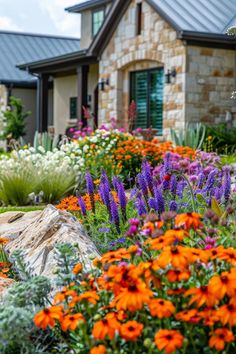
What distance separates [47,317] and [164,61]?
15.3 metres

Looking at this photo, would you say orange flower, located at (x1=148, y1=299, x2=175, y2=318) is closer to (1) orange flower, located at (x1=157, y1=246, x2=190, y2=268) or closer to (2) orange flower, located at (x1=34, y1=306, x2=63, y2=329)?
(1) orange flower, located at (x1=157, y1=246, x2=190, y2=268)

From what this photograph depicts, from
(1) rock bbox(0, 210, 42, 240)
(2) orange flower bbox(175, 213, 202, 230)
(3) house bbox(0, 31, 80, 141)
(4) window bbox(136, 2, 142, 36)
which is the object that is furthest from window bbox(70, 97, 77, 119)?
(2) orange flower bbox(175, 213, 202, 230)

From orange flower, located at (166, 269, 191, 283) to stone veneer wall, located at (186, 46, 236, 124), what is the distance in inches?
559

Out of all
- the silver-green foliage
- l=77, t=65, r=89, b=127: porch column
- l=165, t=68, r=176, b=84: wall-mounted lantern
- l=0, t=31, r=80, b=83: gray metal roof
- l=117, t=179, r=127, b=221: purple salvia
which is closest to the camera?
l=117, t=179, r=127, b=221: purple salvia

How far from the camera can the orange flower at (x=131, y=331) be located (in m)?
2.74

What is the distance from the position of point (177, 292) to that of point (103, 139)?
33.8 feet

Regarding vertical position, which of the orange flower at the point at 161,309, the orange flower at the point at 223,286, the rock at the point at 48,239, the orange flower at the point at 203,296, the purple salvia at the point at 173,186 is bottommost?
the rock at the point at 48,239

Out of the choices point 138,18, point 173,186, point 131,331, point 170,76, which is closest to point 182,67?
point 170,76

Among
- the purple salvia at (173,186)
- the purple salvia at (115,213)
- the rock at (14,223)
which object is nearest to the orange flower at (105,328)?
the purple salvia at (115,213)

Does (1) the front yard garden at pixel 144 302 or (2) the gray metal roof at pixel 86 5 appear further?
(2) the gray metal roof at pixel 86 5

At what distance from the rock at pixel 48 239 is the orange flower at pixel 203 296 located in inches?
69.3

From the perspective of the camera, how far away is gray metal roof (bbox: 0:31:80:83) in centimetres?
2977

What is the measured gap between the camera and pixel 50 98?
29.8 meters

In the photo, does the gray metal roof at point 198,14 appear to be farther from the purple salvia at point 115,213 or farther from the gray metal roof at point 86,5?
the purple salvia at point 115,213
